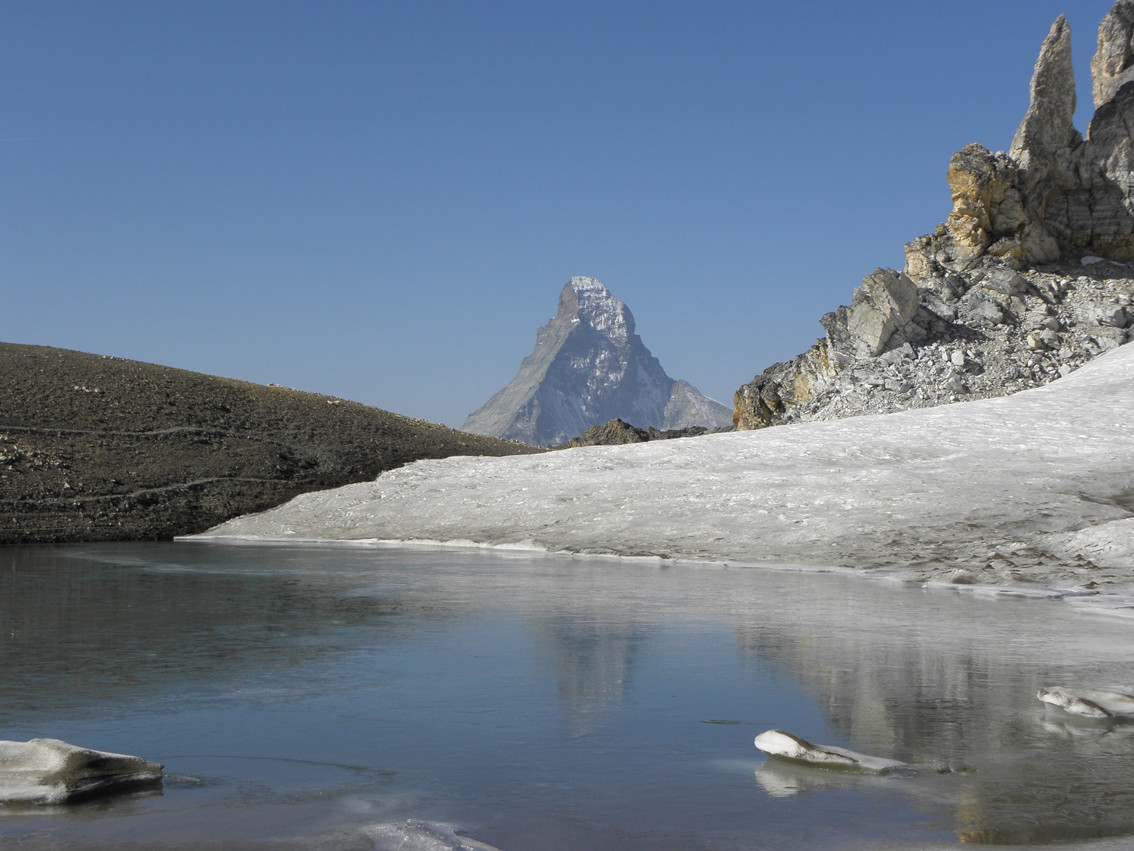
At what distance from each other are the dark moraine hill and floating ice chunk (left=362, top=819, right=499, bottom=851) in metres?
20.1

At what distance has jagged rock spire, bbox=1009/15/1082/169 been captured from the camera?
142ft

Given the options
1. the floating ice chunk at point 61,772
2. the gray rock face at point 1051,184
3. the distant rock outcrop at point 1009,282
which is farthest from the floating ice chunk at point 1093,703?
the gray rock face at point 1051,184

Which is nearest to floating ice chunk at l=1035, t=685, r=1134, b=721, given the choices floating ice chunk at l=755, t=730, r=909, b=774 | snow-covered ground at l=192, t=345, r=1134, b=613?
floating ice chunk at l=755, t=730, r=909, b=774

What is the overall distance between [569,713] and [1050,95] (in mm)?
46142

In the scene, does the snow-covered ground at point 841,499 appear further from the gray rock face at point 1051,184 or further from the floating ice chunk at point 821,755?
the gray rock face at point 1051,184

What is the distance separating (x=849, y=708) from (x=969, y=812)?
1.82 meters

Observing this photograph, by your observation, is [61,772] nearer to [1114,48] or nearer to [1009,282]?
[1009,282]

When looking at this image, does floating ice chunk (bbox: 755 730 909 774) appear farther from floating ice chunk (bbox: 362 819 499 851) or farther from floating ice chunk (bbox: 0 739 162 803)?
floating ice chunk (bbox: 0 739 162 803)

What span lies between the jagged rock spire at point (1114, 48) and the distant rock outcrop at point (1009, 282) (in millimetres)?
57

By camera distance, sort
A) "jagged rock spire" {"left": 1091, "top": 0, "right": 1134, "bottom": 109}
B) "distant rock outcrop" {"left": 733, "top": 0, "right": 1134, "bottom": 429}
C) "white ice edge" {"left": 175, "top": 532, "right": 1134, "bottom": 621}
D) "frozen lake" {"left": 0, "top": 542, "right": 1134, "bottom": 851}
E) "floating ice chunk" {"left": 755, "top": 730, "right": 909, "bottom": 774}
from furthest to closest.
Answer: "jagged rock spire" {"left": 1091, "top": 0, "right": 1134, "bottom": 109} < "distant rock outcrop" {"left": 733, "top": 0, "right": 1134, "bottom": 429} < "white ice edge" {"left": 175, "top": 532, "right": 1134, "bottom": 621} < "floating ice chunk" {"left": 755, "top": 730, "right": 909, "bottom": 774} < "frozen lake" {"left": 0, "top": 542, "right": 1134, "bottom": 851}

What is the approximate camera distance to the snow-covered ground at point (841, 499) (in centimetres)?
1385

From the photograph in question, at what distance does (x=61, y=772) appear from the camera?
4070mm

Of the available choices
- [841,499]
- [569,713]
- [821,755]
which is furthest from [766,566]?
[821,755]

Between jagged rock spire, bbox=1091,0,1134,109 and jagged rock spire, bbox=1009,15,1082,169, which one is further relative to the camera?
jagged rock spire, bbox=1091,0,1134,109
